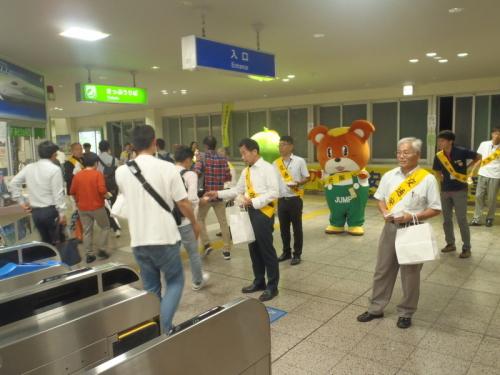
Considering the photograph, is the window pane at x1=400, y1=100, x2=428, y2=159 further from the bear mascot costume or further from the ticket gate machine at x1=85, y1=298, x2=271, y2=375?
the ticket gate machine at x1=85, y1=298, x2=271, y2=375

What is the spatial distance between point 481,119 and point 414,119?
1.68m

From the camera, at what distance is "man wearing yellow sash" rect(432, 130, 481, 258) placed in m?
5.23

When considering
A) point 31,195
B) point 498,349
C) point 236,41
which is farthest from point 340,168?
point 31,195

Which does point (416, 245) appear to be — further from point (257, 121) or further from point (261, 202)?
point (257, 121)

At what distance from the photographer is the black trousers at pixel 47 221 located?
15.3 feet

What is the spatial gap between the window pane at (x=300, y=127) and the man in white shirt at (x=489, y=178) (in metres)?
6.63

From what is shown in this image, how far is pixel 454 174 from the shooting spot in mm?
5273

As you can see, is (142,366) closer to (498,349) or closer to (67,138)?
(498,349)

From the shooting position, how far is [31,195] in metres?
4.66

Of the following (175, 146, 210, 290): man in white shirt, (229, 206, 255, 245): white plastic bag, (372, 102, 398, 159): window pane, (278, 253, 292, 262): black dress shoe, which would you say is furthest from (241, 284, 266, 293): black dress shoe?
(372, 102, 398, 159): window pane

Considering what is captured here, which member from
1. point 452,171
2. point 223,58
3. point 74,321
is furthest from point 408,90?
point 74,321

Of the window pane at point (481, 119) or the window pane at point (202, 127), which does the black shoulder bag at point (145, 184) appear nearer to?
the window pane at point (481, 119)

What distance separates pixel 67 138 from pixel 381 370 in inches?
568

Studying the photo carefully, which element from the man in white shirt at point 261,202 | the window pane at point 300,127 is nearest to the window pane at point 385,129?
the window pane at point 300,127
